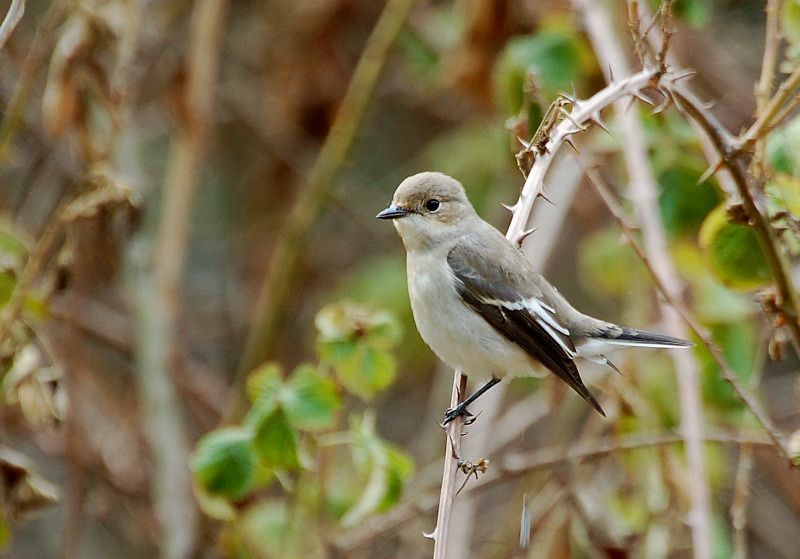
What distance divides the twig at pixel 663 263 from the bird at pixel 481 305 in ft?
0.73

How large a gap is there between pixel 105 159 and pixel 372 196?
320 cm

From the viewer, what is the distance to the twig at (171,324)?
420 centimetres

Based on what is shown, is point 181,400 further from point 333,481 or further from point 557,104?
point 557,104

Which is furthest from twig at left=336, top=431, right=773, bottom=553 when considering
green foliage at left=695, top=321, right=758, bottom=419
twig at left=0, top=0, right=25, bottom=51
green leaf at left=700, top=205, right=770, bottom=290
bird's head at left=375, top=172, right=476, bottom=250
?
twig at left=0, top=0, right=25, bottom=51

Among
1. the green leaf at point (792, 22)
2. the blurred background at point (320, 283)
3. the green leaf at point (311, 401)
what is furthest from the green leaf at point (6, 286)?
the green leaf at point (792, 22)

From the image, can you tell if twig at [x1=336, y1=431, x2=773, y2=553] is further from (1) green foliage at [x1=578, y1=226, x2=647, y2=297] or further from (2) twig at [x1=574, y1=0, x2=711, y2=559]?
(1) green foliage at [x1=578, y1=226, x2=647, y2=297]

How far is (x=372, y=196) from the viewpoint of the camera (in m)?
6.46

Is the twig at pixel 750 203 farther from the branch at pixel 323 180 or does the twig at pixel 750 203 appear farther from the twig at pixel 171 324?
the twig at pixel 171 324

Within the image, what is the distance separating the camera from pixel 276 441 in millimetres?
2756

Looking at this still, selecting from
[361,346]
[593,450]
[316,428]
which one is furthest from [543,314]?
A: [316,428]

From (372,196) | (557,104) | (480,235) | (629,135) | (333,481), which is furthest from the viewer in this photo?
(372,196)

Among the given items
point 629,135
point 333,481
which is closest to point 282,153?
point 333,481

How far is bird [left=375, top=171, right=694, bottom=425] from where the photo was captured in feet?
10.9

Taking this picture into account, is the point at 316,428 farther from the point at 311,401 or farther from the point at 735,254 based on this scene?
the point at 735,254
